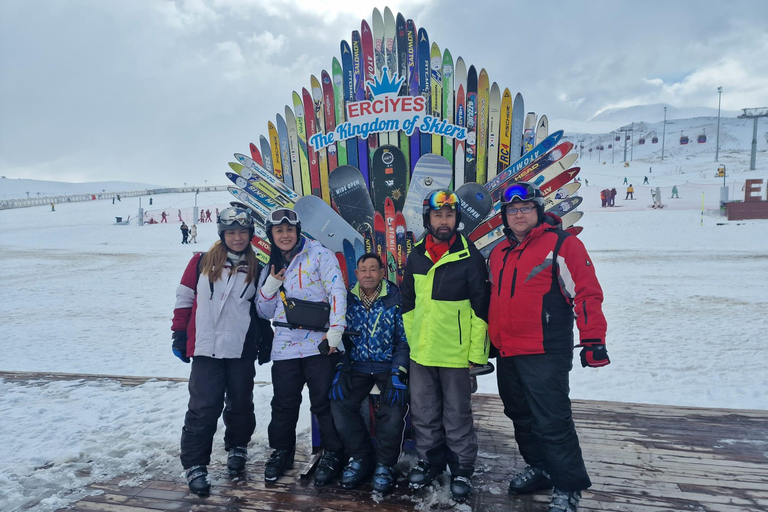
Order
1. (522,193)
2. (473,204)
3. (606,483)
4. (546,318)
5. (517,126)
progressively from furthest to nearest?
(473,204), (517,126), (606,483), (522,193), (546,318)

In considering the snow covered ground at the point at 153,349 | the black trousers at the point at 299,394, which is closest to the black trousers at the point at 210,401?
the black trousers at the point at 299,394

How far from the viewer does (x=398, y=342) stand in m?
3.12

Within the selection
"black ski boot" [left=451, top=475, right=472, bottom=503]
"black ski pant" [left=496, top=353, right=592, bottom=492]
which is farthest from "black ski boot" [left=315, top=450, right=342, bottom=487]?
"black ski pant" [left=496, top=353, right=592, bottom=492]

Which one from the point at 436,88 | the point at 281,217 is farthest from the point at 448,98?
the point at 281,217

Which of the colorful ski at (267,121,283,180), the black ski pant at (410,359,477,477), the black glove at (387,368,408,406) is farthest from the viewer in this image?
the colorful ski at (267,121,283,180)

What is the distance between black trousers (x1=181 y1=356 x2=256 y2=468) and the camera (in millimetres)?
3051

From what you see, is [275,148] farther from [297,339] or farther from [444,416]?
[444,416]

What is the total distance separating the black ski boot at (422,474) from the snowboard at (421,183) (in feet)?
5.35

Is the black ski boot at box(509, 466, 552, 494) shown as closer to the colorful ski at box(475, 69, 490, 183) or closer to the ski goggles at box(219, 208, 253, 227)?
the colorful ski at box(475, 69, 490, 183)

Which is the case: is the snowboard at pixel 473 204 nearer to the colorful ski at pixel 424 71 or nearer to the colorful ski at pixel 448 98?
the colorful ski at pixel 448 98

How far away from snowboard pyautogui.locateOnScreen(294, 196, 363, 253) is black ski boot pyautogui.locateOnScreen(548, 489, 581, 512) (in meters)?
2.19

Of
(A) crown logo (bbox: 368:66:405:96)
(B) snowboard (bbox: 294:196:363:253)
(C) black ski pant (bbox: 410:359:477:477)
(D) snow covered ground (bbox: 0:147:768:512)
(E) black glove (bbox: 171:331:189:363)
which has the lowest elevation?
(D) snow covered ground (bbox: 0:147:768:512)

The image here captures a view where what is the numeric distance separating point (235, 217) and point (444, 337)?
1.61 meters

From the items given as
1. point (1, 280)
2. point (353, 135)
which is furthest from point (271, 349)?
point (1, 280)
